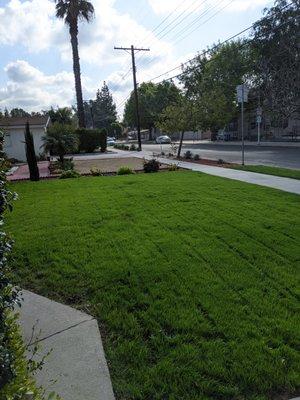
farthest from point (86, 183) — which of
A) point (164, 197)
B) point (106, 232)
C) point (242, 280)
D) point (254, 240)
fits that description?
point (242, 280)

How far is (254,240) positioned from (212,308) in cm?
215

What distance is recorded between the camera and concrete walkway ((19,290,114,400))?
2891mm

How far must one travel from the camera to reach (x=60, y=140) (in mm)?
20719

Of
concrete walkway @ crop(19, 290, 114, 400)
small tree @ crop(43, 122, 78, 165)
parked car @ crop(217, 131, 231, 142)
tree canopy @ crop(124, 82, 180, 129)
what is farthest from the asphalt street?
tree canopy @ crop(124, 82, 180, 129)

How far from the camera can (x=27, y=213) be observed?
8305 millimetres

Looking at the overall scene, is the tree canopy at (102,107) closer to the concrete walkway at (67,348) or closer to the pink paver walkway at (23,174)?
the pink paver walkway at (23,174)

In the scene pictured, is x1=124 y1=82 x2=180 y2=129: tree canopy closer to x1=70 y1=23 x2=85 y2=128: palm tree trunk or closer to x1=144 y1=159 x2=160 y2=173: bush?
x1=70 y1=23 x2=85 y2=128: palm tree trunk

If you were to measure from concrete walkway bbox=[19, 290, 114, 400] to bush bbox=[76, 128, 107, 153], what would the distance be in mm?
34895

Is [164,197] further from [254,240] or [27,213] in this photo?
[254,240]

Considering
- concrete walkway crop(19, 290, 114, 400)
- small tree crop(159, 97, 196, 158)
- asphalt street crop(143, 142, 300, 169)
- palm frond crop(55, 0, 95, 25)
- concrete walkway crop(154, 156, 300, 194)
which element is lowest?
asphalt street crop(143, 142, 300, 169)

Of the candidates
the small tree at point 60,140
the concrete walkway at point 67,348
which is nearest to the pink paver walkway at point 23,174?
the small tree at point 60,140

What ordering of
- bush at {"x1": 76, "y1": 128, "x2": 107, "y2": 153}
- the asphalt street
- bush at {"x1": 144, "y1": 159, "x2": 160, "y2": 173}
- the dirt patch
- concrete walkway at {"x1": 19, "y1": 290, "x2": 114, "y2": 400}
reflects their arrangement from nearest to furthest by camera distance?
concrete walkway at {"x1": 19, "y1": 290, "x2": 114, "y2": 400}
bush at {"x1": 144, "y1": 159, "x2": 160, "y2": 173}
the dirt patch
the asphalt street
bush at {"x1": 76, "y1": 128, "x2": 107, "y2": 153}

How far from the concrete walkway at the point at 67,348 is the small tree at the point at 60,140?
16540 mm

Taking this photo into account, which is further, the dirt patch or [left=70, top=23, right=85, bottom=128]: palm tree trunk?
[left=70, top=23, right=85, bottom=128]: palm tree trunk
